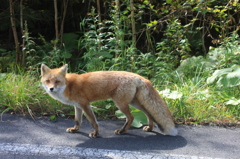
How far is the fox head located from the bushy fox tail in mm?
1142

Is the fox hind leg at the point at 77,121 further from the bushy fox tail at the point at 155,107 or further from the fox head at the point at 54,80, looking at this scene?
the bushy fox tail at the point at 155,107

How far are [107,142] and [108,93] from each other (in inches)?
30.0

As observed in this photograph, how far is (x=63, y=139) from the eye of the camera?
12.0 feet

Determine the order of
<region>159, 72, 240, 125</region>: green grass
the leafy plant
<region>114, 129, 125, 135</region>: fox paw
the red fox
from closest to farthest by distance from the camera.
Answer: the red fox < <region>114, 129, 125, 135</region>: fox paw < <region>159, 72, 240, 125</region>: green grass < the leafy plant

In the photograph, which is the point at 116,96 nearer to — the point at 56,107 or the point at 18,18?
the point at 56,107

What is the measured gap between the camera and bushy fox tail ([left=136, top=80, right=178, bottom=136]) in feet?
12.6

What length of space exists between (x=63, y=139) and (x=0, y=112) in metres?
1.69

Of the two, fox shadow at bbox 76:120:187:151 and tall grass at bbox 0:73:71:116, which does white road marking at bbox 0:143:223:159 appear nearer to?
fox shadow at bbox 76:120:187:151

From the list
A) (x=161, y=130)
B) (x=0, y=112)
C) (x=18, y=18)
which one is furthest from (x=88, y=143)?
(x=18, y=18)

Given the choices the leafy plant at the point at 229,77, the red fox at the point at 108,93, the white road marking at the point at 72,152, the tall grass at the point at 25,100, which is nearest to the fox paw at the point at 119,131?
the red fox at the point at 108,93

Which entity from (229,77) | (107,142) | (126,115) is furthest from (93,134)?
(229,77)

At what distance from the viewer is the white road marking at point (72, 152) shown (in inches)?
123

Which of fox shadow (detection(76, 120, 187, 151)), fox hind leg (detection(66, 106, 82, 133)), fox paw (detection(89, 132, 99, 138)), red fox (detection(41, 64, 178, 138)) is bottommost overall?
fox shadow (detection(76, 120, 187, 151))

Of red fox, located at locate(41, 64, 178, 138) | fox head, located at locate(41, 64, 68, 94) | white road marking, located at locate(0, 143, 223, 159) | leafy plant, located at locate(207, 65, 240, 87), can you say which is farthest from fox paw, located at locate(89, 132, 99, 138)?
leafy plant, located at locate(207, 65, 240, 87)
